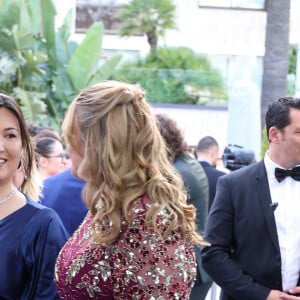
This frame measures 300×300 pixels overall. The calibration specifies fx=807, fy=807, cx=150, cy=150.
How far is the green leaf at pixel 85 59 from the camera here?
17250mm

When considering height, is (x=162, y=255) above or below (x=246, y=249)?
above

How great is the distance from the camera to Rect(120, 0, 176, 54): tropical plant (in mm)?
37656

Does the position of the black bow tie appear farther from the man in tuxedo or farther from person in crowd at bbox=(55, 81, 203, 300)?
person in crowd at bbox=(55, 81, 203, 300)

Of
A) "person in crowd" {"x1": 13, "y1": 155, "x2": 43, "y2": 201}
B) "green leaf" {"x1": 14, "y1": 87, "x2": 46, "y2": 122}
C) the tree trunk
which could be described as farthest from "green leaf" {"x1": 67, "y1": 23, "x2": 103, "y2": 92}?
"person in crowd" {"x1": 13, "y1": 155, "x2": 43, "y2": 201}

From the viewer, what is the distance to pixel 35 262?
3.55 meters

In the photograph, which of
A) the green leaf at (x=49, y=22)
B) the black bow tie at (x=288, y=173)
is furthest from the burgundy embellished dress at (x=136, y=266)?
the green leaf at (x=49, y=22)

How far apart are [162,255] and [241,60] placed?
76.9 feet

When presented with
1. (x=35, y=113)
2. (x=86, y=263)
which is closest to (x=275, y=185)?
(x=86, y=263)

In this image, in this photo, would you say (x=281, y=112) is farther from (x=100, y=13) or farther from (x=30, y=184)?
(x=100, y=13)

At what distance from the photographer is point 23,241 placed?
3.56 m

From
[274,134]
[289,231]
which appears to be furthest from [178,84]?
[289,231]

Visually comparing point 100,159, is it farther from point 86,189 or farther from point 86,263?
point 86,263

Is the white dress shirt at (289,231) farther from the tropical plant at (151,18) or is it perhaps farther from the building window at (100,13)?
the building window at (100,13)

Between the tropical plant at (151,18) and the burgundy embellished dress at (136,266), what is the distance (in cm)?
3498
